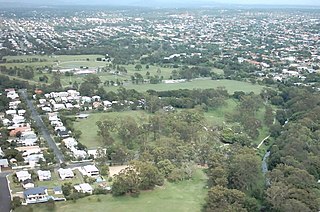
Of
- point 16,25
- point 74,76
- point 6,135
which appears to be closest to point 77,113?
point 6,135

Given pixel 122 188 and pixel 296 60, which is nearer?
pixel 122 188

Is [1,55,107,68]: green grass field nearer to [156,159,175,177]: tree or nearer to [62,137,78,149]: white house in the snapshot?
[62,137,78,149]: white house

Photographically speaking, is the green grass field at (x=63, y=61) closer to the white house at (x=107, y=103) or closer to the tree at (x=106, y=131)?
the white house at (x=107, y=103)

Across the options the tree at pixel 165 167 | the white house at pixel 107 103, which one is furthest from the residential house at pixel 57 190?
the white house at pixel 107 103

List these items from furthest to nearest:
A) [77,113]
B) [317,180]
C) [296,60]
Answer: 1. [296,60]
2. [77,113]
3. [317,180]

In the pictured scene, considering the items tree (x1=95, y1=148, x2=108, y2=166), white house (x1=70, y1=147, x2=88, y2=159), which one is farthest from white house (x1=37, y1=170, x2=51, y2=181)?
tree (x1=95, y1=148, x2=108, y2=166)

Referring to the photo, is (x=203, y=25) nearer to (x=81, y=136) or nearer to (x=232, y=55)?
(x=232, y=55)
